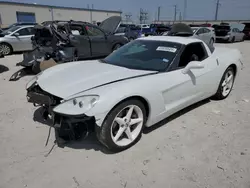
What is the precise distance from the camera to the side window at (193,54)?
3510 mm

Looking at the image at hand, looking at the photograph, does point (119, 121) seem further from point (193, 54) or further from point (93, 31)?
point (93, 31)

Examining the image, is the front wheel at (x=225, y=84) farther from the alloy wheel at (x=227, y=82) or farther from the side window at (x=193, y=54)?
the side window at (x=193, y=54)

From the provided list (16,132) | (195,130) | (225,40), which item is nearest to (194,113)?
(195,130)

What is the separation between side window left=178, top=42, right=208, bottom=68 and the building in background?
1382 inches

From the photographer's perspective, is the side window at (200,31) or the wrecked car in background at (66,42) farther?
the side window at (200,31)

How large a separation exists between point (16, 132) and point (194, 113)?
304 centimetres

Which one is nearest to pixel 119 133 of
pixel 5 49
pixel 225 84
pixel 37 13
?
pixel 225 84

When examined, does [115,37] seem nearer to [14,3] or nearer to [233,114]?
[233,114]

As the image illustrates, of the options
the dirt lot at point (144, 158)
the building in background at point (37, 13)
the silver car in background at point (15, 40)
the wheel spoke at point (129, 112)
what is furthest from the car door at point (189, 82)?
the building in background at point (37, 13)

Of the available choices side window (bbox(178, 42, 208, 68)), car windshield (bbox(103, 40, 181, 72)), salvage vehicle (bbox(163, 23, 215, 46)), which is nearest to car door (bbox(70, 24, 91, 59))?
salvage vehicle (bbox(163, 23, 215, 46))

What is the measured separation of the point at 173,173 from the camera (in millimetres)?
2438

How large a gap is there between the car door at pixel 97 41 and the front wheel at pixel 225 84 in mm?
5151

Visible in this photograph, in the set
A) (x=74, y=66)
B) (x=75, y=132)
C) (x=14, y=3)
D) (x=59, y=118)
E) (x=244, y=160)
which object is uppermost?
(x=14, y=3)

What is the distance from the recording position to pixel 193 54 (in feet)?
12.4
